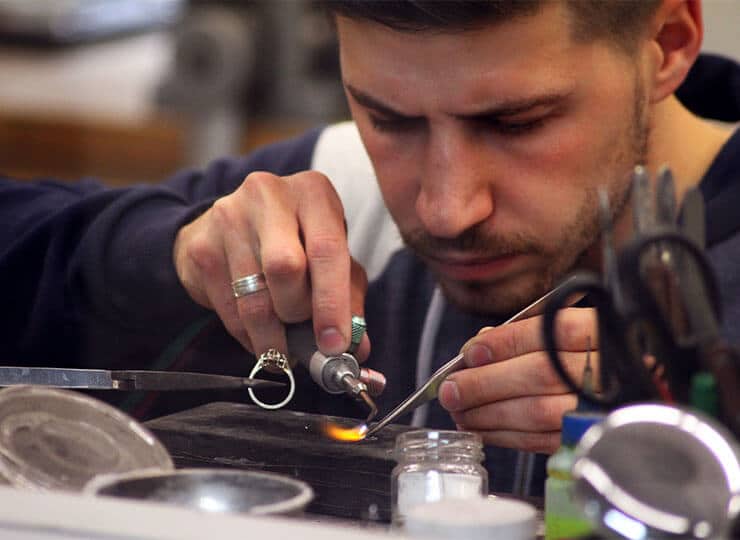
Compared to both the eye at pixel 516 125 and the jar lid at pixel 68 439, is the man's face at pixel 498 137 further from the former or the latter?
the jar lid at pixel 68 439

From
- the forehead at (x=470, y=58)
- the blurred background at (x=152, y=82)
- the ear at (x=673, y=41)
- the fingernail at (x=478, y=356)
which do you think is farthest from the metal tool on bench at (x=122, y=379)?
the blurred background at (x=152, y=82)

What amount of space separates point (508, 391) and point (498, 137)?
0.58 feet

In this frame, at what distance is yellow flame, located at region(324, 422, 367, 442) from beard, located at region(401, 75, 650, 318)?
0.13m

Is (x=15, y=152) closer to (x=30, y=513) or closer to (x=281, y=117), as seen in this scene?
(x=281, y=117)

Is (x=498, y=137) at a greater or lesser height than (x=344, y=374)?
greater

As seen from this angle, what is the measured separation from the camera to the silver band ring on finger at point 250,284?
26.0 inches

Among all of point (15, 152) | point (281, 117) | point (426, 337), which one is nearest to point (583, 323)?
point (426, 337)

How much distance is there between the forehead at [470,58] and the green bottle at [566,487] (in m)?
0.31

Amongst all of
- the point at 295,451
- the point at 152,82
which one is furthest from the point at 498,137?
the point at 152,82

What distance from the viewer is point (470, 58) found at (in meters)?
0.66

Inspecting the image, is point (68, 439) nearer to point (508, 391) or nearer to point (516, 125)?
point (508, 391)

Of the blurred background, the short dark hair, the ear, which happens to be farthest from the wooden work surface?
the blurred background

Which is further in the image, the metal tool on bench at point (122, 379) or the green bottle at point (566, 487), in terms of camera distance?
the metal tool on bench at point (122, 379)

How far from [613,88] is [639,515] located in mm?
454
